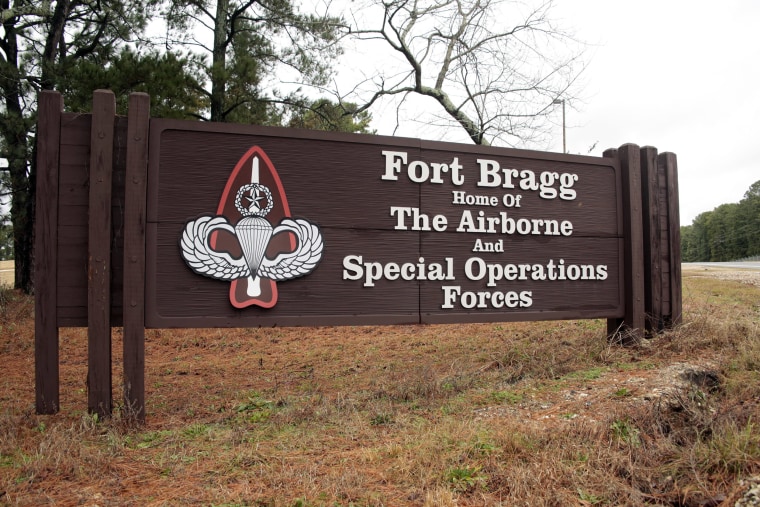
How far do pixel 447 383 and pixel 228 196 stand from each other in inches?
109

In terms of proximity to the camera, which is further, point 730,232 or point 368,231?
point 730,232

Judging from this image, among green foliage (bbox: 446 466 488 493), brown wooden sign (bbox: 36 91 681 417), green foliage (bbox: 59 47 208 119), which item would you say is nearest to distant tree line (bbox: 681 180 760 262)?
brown wooden sign (bbox: 36 91 681 417)

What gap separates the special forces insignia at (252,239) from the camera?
15.6 feet

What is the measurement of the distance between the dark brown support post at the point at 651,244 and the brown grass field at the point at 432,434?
35cm

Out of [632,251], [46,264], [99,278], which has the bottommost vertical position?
[99,278]

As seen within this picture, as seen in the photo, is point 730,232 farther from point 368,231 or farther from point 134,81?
point 368,231

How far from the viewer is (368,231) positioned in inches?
208

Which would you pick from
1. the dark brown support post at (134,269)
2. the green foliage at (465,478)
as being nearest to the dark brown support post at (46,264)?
the dark brown support post at (134,269)

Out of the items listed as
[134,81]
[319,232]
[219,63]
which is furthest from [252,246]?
[219,63]

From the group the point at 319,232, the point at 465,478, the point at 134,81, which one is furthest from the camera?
the point at 134,81

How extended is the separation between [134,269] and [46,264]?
2.25 ft

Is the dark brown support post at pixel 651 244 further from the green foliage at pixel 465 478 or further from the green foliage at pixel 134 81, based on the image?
the green foliage at pixel 134 81

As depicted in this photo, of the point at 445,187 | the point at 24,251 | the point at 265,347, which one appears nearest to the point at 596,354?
the point at 445,187

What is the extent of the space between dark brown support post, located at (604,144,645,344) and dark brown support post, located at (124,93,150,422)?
196 inches
